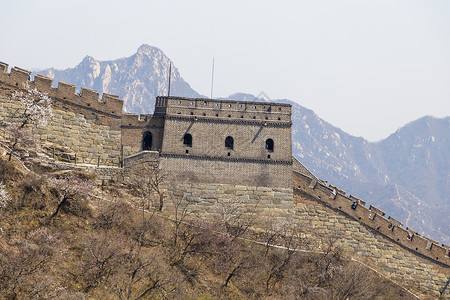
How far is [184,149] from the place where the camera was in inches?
1772

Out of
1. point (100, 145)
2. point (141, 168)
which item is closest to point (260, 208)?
point (141, 168)

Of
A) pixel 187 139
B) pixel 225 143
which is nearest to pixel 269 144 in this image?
pixel 225 143

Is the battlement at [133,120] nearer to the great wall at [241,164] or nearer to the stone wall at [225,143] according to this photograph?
the great wall at [241,164]

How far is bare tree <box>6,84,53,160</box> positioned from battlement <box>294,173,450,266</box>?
20193 mm

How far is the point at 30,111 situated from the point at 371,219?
2790 centimetres

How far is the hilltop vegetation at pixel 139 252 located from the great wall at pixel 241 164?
5.64ft

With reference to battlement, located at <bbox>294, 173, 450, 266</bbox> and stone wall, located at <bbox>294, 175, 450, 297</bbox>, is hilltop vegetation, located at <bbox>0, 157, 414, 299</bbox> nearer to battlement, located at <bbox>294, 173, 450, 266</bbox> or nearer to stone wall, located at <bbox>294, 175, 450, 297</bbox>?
stone wall, located at <bbox>294, 175, 450, 297</bbox>

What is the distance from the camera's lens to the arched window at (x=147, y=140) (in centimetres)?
4584

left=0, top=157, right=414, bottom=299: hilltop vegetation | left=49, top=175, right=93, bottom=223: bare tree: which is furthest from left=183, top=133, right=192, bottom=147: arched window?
left=49, top=175, right=93, bottom=223: bare tree

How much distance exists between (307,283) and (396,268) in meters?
A: 8.85

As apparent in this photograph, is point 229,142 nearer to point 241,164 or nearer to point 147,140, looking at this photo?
point 241,164

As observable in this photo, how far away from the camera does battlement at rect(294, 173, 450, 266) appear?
45625mm

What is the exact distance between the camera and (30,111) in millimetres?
41562

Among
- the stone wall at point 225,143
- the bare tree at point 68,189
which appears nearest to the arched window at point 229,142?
the stone wall at point 225,143
